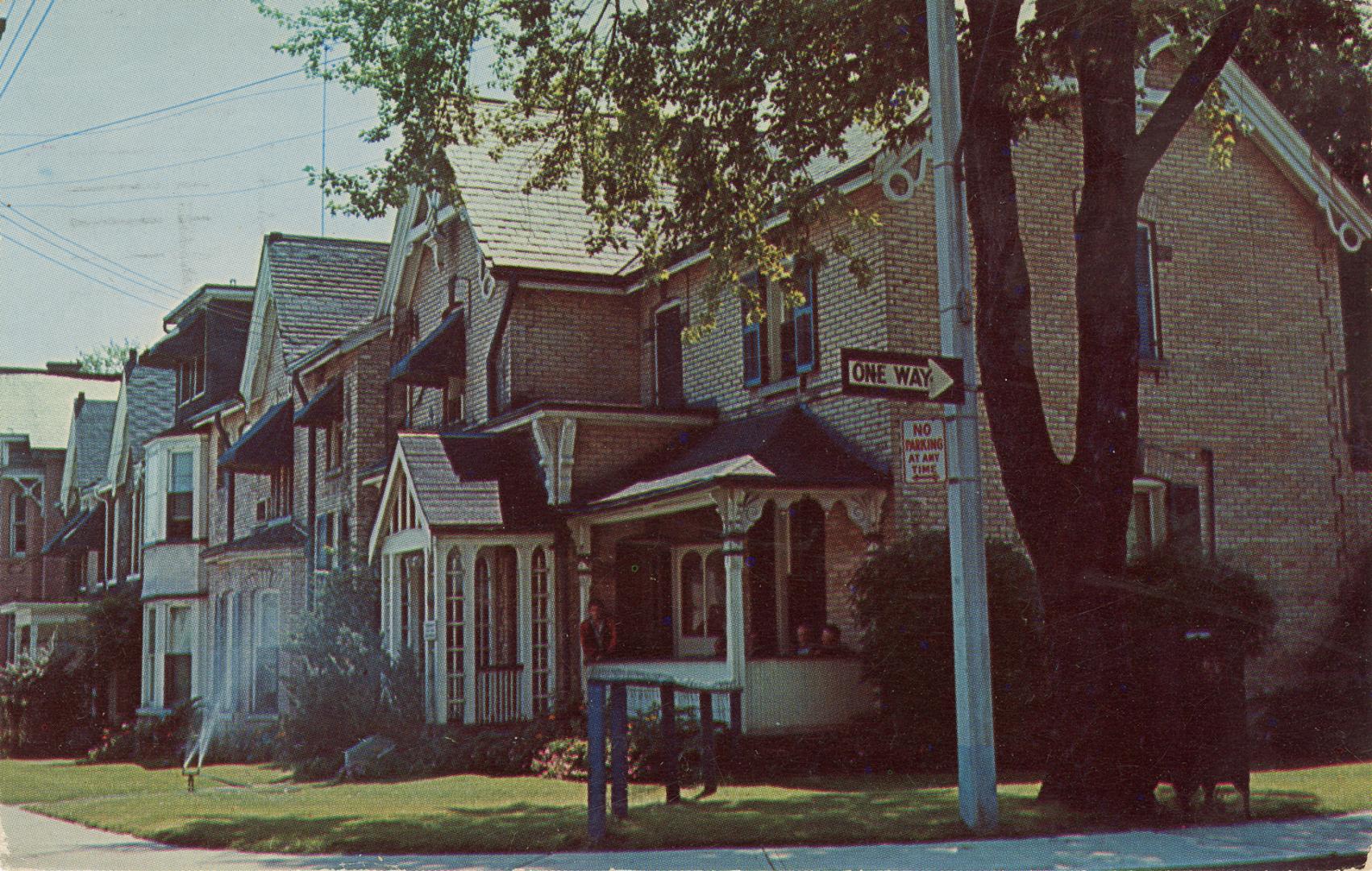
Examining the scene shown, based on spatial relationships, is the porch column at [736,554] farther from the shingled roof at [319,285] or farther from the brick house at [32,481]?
the brick house at [32,481]

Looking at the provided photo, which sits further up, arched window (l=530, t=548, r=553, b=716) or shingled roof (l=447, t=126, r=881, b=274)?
shingled roof (l=447, t=126, r=881, b=274)

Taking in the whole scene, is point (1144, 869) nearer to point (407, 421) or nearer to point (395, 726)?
point (395, 726)

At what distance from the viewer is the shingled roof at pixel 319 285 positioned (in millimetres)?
32812

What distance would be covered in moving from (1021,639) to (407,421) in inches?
592

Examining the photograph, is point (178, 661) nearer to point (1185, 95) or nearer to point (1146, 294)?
point (1146, 294)

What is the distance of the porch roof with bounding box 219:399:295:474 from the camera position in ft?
103

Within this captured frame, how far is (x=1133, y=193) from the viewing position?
12.4 m

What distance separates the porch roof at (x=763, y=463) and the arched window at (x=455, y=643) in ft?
8.54

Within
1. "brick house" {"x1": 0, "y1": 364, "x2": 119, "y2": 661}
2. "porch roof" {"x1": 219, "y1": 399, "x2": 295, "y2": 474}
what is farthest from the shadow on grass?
"brick house" {"x1": 0, "y1": 364, "x2": 119, "y2": 661}

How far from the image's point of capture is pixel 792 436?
1881 centimetres

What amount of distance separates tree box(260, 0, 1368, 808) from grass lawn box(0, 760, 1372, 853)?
56.4 inches

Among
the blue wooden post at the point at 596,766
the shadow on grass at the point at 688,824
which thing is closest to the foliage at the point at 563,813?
the shadow on grass at the point at 688,824

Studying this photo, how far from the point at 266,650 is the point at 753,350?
50.9 feet

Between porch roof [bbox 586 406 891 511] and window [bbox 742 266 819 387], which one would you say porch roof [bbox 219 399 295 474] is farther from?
window [bbox 742 266 819 387]
